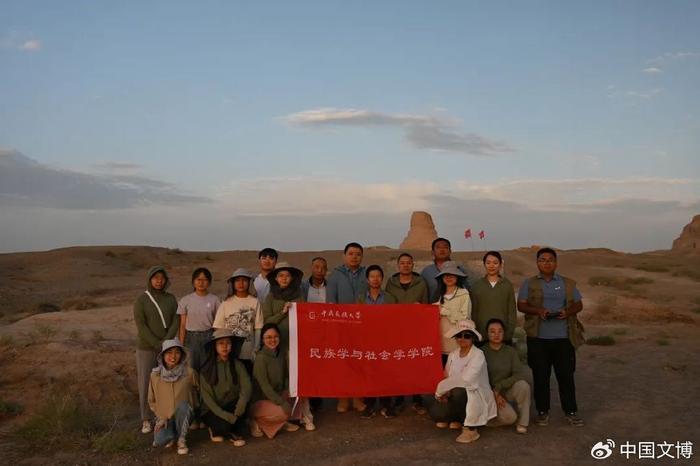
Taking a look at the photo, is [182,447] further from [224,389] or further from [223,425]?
[224,389]

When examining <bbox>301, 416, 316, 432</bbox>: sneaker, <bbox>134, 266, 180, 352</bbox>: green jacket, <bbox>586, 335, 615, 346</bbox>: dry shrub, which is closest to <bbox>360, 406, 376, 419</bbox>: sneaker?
<bbox>301, 416, 316, 432</bbox>: sneaker

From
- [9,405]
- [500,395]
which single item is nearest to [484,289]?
[500,395]

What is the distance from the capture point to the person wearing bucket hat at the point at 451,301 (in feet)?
22.6

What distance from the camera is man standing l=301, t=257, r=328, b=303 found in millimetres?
7398

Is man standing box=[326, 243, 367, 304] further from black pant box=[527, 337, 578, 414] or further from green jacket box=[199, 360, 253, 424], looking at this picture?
black pant box=[527, 337, 578, 414]

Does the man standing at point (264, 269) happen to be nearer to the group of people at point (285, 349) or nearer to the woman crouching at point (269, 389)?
the group of people at point (285, 349)

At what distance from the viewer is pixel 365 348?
280 inches

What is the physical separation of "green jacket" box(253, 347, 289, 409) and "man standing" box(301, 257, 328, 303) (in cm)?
84

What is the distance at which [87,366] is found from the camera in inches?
378

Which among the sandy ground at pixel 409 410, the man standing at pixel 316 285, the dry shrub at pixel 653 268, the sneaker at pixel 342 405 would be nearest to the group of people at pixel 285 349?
the man standing at pixel 316 285

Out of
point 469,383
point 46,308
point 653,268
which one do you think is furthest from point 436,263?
point 653,268

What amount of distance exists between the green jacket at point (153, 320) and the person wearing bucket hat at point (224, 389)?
26.9 inches

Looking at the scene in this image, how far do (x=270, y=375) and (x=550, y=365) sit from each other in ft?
10.5

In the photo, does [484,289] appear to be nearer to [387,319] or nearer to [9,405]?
[387,319]
